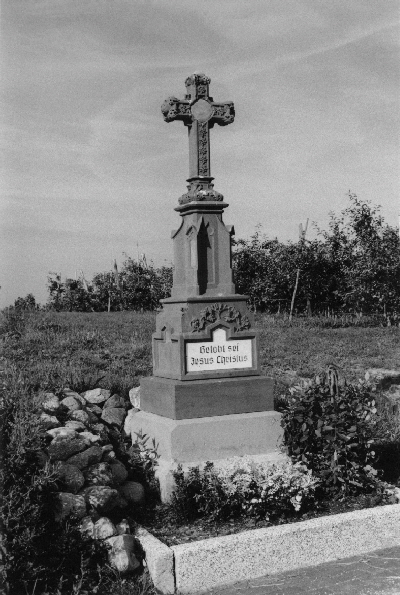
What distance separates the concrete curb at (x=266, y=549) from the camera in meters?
4.55

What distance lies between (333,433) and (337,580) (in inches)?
55.6

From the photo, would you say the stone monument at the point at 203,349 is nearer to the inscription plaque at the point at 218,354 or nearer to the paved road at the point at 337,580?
the inscription plaque at the point at 218,354

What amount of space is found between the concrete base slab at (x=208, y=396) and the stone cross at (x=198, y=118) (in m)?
1.87

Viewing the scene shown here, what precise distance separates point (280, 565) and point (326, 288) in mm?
19299

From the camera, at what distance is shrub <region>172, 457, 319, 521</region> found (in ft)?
17.3

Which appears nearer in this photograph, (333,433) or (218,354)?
(333,433)

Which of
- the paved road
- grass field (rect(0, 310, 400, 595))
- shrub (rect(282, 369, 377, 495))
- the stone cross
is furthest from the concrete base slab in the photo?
the stone cross

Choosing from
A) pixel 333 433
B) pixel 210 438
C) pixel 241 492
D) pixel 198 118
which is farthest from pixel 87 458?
pixel 198 118

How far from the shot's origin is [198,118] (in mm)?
6809

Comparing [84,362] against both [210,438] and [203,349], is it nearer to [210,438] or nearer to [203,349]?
[203,349]

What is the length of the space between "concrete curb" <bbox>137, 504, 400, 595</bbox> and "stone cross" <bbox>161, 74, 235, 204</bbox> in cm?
330

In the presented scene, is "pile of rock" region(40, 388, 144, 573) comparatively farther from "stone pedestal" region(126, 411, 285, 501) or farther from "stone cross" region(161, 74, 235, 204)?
"stone cross" region(161, 74, 235, 204)

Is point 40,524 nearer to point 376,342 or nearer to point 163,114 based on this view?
point 163,114

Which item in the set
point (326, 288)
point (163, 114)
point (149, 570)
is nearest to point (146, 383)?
point (149, 570)
